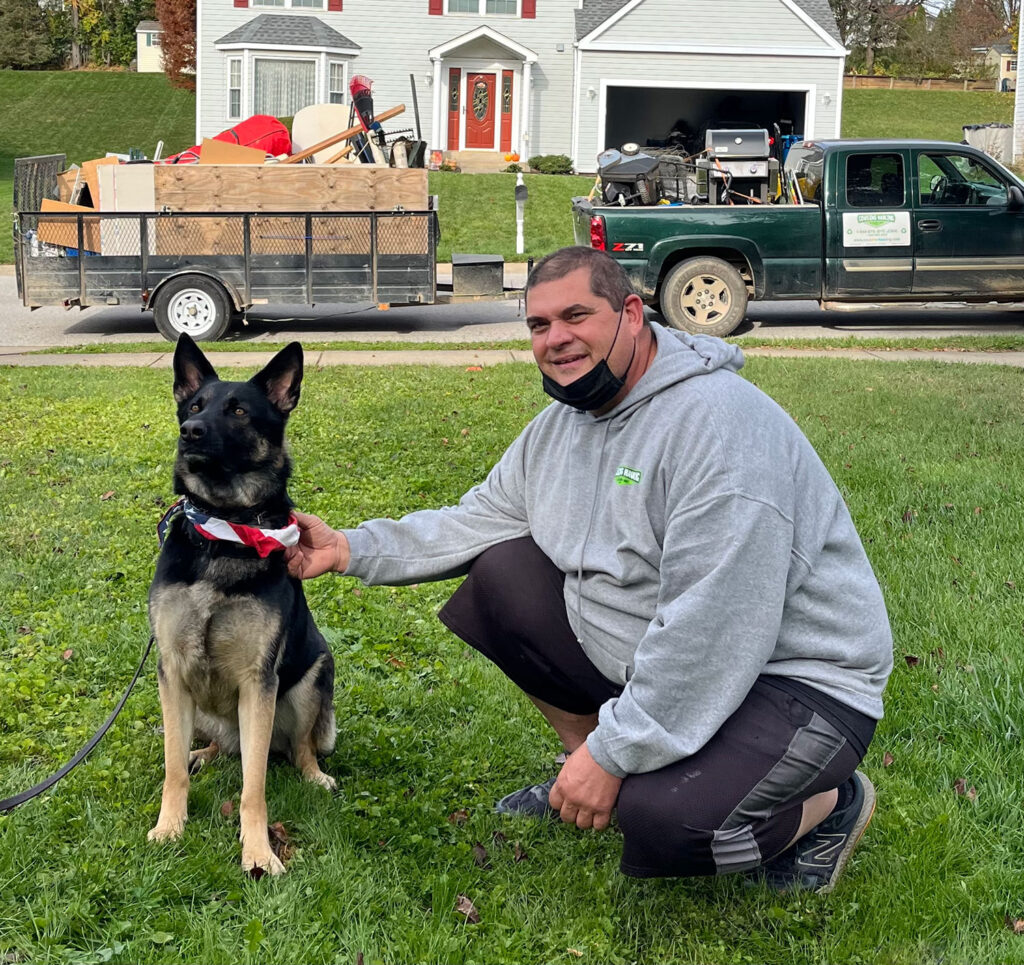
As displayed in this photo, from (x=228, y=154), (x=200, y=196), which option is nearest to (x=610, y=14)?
(x=228, y=154)

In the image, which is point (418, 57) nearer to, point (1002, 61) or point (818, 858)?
point (818, 858)

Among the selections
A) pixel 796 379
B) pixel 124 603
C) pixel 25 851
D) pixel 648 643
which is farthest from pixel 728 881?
pixel 796 379

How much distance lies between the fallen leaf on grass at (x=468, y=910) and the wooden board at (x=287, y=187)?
10691 millimetres

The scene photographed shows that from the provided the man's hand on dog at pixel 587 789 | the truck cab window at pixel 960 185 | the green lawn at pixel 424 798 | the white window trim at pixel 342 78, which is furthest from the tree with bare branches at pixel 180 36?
the man's hand on dog at pixel 587 789

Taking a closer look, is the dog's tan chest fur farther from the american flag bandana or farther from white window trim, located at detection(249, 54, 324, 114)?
white window trim, located at detection(249, 54, 324, 114)

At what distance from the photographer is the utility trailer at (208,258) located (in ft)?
41.3

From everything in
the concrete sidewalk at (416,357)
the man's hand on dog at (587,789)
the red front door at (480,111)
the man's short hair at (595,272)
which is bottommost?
the man's hand on dog at (587,789)

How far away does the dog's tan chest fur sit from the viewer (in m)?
3.19

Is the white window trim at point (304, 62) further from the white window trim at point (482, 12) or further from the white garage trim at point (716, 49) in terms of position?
the white garage trim at point (716, 49)

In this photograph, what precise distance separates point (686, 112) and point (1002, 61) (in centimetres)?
3202

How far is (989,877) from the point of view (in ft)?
10.2

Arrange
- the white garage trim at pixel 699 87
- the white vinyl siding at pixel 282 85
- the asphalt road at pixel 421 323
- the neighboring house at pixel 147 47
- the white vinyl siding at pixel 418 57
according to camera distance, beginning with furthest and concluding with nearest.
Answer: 1. the neighboring house at pixel 147 47
2. the white vinyl siding at pixel 418 57
3. the white vinyl siding at pixel 282 85
4. the white garage trim at pixel 699 87
5. the asphalt road at pixel 421 323

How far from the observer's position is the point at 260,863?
10.5 feet

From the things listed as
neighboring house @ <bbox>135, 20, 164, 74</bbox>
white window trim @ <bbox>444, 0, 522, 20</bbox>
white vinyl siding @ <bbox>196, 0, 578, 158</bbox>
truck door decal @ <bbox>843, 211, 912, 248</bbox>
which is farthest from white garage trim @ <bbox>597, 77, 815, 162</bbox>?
neighboring house @ <bbox>135, 20, 164, 74</bbox>
